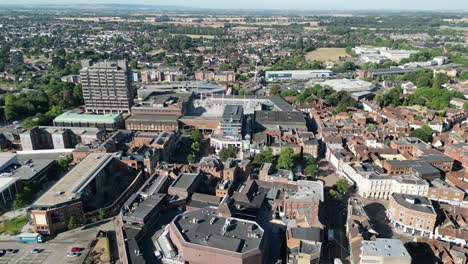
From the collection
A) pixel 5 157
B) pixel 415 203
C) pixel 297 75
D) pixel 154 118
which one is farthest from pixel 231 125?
pixel 297 75


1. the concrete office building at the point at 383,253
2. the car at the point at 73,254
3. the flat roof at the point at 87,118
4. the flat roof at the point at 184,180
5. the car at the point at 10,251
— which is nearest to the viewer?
the concrete office building at the point at 383,253

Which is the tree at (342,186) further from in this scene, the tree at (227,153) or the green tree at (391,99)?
the green tree at (391,99)

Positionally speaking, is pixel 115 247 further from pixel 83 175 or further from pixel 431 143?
pixel 431 143

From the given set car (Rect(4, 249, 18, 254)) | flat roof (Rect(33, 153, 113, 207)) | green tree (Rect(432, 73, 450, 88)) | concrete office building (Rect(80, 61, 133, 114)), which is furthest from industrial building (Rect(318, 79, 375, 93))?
car (Rect(4, 249, 18, 254))

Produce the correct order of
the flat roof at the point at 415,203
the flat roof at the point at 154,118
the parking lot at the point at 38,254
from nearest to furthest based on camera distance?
1. the parking lot at the point at 38,254
2. the flat roof at the point at 415,203
3. the flat roof at the point at 154,118

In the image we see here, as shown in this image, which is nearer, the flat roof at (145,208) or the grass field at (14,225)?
the flat roof at (145,208)

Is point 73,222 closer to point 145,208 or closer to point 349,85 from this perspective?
point 145,208

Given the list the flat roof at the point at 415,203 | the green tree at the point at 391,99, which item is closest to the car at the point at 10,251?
the flat roof at the point at 415,203
